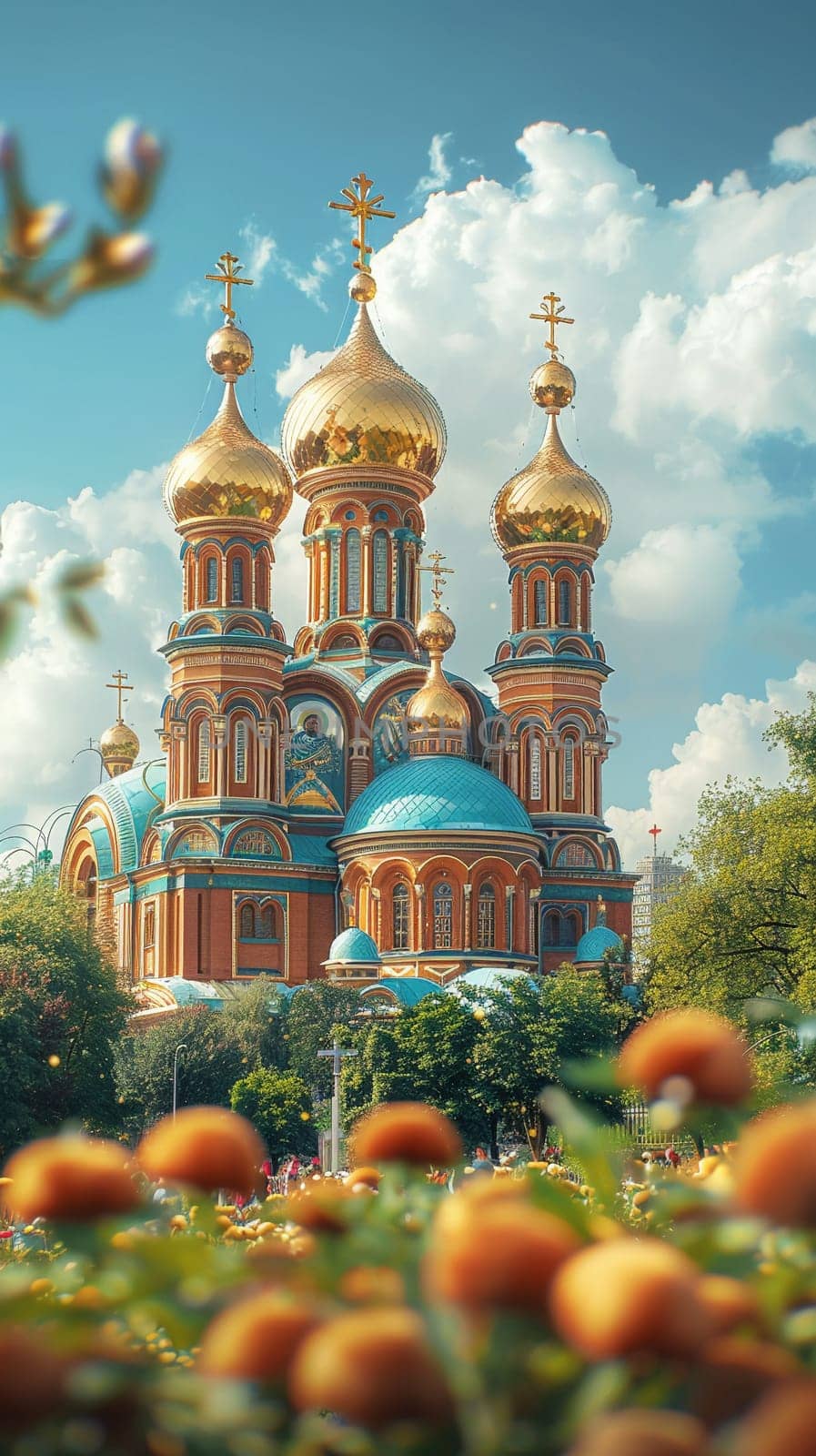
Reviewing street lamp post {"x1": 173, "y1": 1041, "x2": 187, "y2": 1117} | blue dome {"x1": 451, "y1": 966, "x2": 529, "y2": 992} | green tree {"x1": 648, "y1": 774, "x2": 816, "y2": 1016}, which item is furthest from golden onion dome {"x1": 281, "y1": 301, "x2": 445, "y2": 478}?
green tree {"x1": 648, "y1": 774, "x2": 816, "y2": 1016}

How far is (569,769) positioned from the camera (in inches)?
2012

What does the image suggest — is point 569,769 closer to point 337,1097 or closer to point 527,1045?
point 527,1045

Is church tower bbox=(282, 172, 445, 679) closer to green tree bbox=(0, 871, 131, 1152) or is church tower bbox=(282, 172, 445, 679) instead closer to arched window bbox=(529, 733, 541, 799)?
arched window bbox=(529, 733, 541, 799)

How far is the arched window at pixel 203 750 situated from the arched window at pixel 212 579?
10.7 feet

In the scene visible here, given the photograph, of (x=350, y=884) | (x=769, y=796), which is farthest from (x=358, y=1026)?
(x=769, y=796)

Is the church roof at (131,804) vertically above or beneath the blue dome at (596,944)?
above

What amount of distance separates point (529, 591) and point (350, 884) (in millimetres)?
10368

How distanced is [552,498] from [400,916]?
42.2ft

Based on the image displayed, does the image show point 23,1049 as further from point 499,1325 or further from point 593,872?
point 499,1325

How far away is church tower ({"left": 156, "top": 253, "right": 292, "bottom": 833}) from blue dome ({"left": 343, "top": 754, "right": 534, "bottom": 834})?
249cm

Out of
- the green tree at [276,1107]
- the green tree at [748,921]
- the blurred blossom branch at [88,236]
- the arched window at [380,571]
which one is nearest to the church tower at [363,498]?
the arched window at [380,571]

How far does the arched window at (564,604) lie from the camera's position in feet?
171

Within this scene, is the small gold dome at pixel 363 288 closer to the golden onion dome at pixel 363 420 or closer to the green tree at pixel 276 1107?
the golden onion dome at pixel 363 420

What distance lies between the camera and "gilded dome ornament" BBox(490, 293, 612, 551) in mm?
52000
